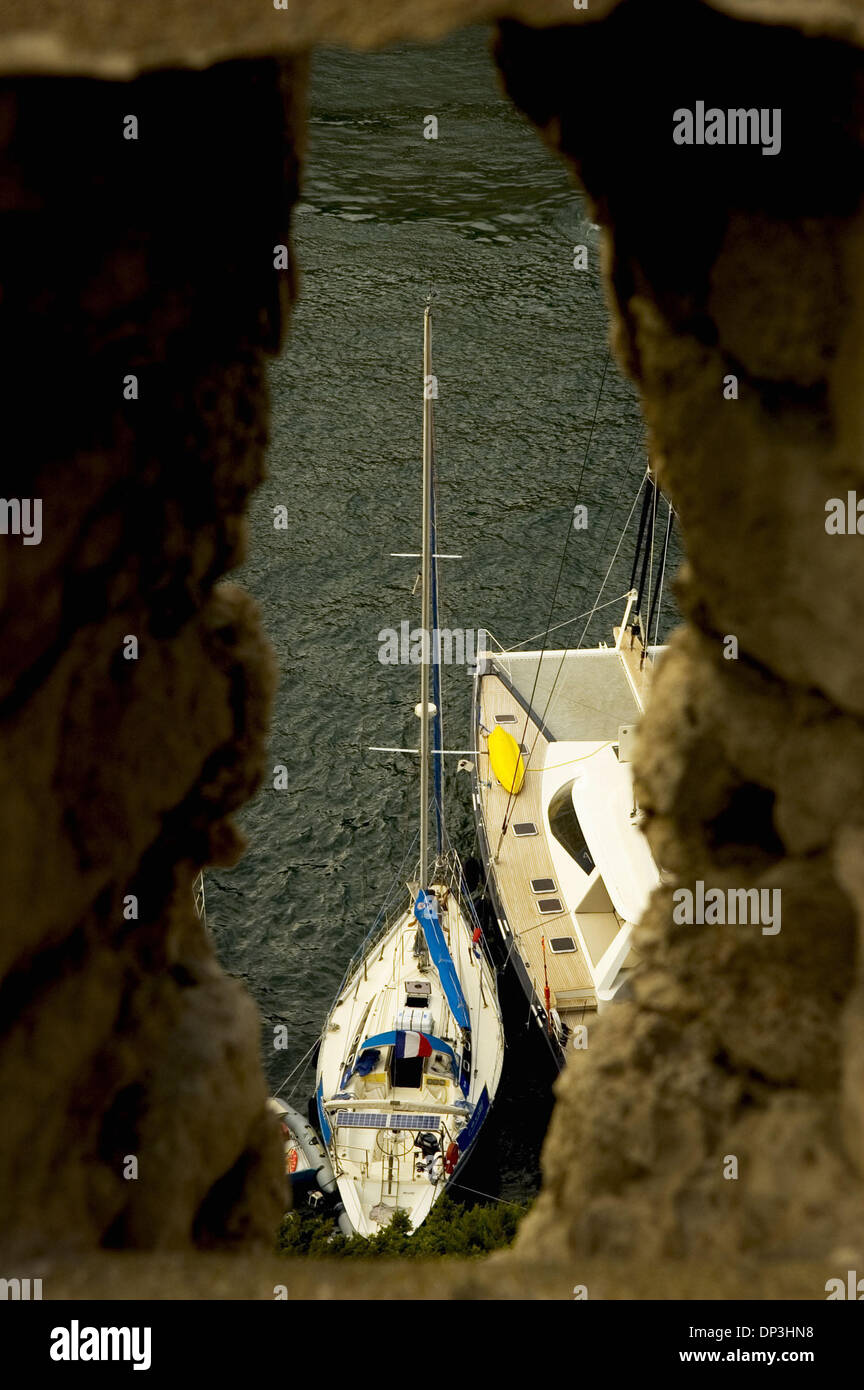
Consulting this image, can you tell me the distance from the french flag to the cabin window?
5.01 m

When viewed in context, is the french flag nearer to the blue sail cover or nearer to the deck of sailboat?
the blue sail cover

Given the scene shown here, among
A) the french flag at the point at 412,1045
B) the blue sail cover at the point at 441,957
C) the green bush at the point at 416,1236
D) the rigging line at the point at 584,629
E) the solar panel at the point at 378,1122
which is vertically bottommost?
the green bush at the point at 416,1236

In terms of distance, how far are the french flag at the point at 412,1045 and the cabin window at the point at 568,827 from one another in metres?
5.01

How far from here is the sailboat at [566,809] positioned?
27.2m

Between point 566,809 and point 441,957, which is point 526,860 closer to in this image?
point 566,809

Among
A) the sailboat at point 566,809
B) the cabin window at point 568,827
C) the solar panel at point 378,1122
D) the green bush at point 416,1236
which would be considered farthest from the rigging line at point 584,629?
the green bush at point 416,1236

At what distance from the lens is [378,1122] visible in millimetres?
25562

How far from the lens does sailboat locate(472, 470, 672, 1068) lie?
27.2 meters

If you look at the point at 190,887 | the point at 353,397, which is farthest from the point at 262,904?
the point at 190,887

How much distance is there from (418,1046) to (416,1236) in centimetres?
370

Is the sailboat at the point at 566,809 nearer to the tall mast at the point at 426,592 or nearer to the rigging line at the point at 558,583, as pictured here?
the rigging line at the point at 558,583

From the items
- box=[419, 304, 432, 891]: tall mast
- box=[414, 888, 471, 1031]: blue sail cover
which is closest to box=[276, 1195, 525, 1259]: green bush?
box=[414, 888, 471, 1031]: blue sail cover

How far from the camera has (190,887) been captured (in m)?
6.20

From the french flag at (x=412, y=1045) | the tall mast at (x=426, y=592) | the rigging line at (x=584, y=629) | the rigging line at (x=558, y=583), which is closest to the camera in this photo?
the tall mast at (x=426, y=592)
